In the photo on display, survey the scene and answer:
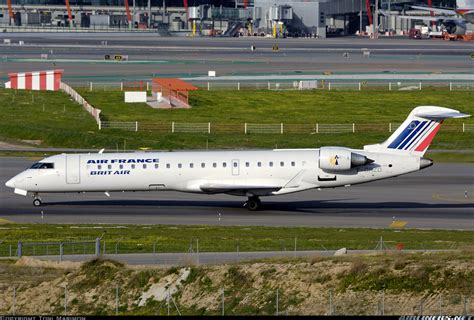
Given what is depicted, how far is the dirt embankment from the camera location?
1438 inches

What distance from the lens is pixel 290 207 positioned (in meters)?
61.8

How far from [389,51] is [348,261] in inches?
5693

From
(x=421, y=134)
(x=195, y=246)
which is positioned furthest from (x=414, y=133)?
(x=195, y=246)

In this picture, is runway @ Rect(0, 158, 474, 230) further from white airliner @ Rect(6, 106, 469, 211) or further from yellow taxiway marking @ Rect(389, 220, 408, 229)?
white airliner @ Rect(6, 106, 469, 211)

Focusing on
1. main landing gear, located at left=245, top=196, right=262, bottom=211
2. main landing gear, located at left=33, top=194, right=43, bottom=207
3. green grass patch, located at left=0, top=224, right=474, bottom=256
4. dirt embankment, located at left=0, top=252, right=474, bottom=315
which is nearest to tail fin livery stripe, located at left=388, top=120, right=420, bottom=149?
green grass patch, located at left=0, top=224, right=474, bottom=256

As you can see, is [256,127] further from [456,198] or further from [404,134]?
[404,134]

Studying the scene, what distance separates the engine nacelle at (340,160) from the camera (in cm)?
5784

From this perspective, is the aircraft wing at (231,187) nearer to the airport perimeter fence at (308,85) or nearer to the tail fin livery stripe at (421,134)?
the tail fin livery stripe at (421,134)

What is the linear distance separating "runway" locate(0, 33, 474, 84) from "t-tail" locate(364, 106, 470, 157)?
221 feet

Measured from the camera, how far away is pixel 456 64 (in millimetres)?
151625

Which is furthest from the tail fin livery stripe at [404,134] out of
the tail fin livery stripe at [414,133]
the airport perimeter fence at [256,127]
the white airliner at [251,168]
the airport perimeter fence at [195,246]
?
the airport perimeter fence at [256,127]

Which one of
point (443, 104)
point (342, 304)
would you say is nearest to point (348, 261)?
point (342, 304)

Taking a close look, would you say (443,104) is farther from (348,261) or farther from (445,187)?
(348,261)

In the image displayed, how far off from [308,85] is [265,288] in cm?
7669
